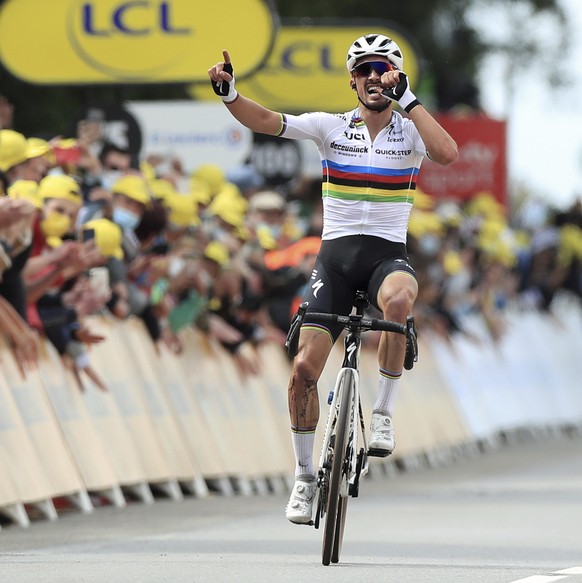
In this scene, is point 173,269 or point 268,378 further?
point 268,378

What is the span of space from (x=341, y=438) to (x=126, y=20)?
1074 cm

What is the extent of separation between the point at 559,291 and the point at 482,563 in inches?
830

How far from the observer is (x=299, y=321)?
11.5 metres

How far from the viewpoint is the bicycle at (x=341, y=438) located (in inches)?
444

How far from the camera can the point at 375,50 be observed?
1177cm

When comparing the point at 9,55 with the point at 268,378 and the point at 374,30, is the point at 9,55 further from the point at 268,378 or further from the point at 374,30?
the point at 374,30

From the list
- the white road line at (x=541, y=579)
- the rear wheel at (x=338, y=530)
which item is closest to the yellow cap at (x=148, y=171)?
the rear wheel at (x=338, y=530)

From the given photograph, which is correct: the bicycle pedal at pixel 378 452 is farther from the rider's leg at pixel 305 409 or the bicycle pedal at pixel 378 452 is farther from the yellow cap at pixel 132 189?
the yellow cap at pixel 132 189

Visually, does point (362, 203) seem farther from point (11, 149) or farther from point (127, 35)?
point (127, 35)

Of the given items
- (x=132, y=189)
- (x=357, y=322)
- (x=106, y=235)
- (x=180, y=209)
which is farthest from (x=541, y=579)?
(x=180, y=209)

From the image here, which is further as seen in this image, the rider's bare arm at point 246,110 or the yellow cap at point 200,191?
the yellow cap at point 200,191

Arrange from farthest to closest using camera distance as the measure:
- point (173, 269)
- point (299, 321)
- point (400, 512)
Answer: point (173, 269) < point (400, 512) < point (299, 321)

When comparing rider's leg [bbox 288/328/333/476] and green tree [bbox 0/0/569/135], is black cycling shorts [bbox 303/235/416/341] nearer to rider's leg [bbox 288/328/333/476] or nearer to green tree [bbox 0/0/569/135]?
rider's leg [bbox 288/328/333/476]

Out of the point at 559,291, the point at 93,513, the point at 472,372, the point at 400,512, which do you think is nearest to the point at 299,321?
the point at 93,513
